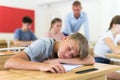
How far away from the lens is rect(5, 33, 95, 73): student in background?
119 cm

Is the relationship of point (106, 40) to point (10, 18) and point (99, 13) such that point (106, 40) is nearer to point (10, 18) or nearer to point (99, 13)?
point (99, 13)

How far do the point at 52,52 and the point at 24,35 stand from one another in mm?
3072

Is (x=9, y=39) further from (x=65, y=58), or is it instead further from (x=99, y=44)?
(x=65, y=58)

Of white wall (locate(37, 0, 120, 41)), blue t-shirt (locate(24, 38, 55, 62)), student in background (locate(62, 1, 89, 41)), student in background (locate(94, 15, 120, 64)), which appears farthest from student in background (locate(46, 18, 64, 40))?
blue t-shirt (locate(24, 38, 55, 62))

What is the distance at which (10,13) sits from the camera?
581cm

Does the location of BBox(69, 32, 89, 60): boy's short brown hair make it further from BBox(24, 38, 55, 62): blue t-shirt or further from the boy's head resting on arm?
BBox(24, 38, 55, 62): blue t-shirt

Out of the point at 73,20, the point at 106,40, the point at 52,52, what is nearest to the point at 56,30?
the point at 73,20

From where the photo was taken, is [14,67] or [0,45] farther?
[0,45]

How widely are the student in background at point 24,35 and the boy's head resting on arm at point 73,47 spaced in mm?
2920

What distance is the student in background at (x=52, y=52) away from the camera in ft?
3.91

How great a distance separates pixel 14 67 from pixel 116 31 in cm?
172

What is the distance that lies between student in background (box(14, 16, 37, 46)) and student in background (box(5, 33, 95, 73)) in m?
2.80

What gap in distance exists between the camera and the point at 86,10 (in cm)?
543

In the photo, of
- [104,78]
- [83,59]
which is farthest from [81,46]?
[104,78]
